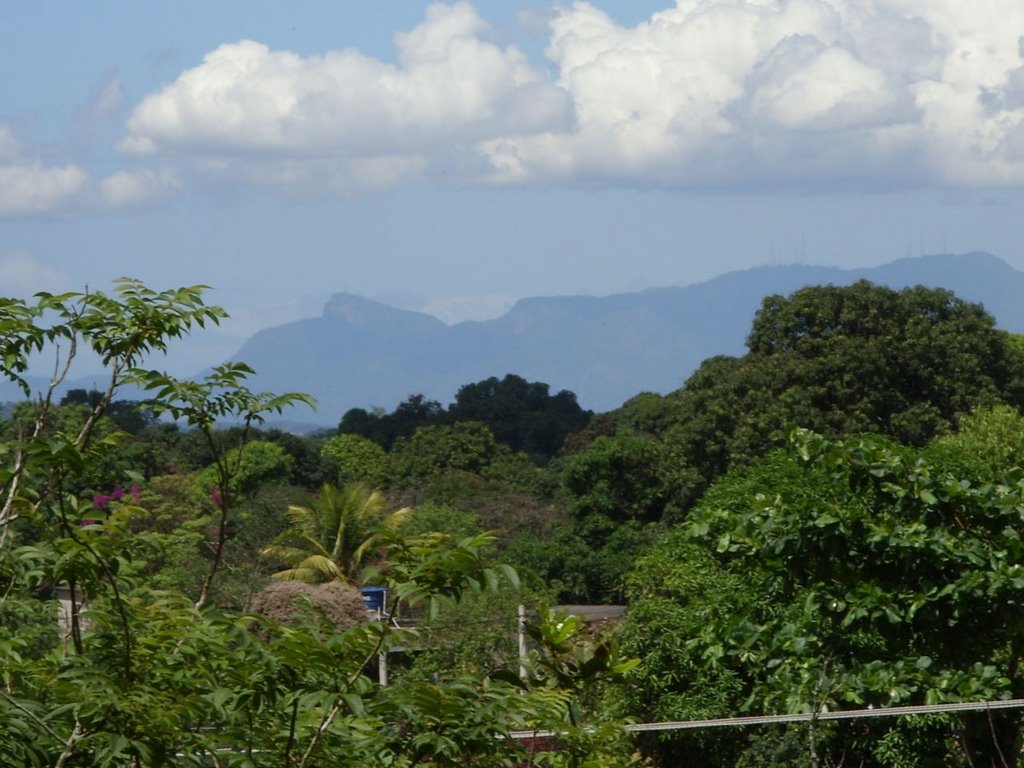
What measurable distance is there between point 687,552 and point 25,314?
13841 millimetres

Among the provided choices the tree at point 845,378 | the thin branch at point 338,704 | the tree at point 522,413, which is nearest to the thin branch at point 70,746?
the thin branch at point 338,704

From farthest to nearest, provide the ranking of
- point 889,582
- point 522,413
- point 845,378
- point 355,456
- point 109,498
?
point 522,413 → point 355,456 → point 845,378 → point 109,498 → point 889,582

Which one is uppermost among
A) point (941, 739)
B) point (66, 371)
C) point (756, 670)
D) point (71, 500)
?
point (66, 371)

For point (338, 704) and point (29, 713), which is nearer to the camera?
point (29, 713)

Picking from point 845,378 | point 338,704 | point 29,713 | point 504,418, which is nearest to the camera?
point 29,713

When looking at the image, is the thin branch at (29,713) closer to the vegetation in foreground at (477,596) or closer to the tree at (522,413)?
the vegetation in foreground at (477,596)

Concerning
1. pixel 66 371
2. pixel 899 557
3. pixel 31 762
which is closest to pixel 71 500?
pixel 66 371

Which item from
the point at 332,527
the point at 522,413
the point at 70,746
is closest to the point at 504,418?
the point at 522,413

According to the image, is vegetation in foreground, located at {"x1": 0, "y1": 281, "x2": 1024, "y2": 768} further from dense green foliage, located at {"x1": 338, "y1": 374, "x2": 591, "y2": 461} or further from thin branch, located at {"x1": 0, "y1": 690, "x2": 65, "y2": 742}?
dense green foliage, located at {"x1": 338, "y1": 374, "x2": 591, "y2": 461}

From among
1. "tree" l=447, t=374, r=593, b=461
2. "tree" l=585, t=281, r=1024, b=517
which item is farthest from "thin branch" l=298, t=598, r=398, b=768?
"tree" l=447, t=374, r=593, b=461

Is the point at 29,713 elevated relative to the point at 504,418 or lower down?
lower down

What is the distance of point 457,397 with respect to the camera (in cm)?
9212

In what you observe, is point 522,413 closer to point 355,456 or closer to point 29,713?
point 355,456

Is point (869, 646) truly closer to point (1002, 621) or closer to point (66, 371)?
point (1002, 621)
